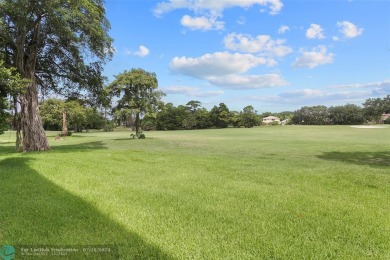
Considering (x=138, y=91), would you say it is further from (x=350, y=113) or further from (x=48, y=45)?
(x=350, y=113)

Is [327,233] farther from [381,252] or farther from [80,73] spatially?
[80,73]

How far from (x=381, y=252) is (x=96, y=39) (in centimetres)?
1828

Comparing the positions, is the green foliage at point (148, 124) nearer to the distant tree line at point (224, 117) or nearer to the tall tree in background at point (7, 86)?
the distant tree line at point (224, 117)

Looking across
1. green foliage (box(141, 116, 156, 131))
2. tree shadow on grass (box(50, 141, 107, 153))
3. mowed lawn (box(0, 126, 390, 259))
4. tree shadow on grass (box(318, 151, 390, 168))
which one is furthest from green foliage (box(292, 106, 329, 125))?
mowed lawn (box(0, 126, 390, 259))

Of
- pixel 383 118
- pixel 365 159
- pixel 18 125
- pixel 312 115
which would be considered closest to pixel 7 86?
pixel 18 125

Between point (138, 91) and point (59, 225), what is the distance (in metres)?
37.6

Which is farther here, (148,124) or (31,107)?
(148,124)

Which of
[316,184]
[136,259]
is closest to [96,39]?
[316,184]

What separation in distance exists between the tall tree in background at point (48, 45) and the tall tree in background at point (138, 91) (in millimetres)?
18293

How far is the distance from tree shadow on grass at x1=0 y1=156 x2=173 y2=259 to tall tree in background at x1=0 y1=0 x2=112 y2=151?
11418 millimetres

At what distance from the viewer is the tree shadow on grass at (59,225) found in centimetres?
445

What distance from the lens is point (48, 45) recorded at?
20000mm

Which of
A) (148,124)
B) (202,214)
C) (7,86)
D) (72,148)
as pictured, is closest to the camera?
(202,214)

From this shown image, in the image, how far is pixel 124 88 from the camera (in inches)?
1640
